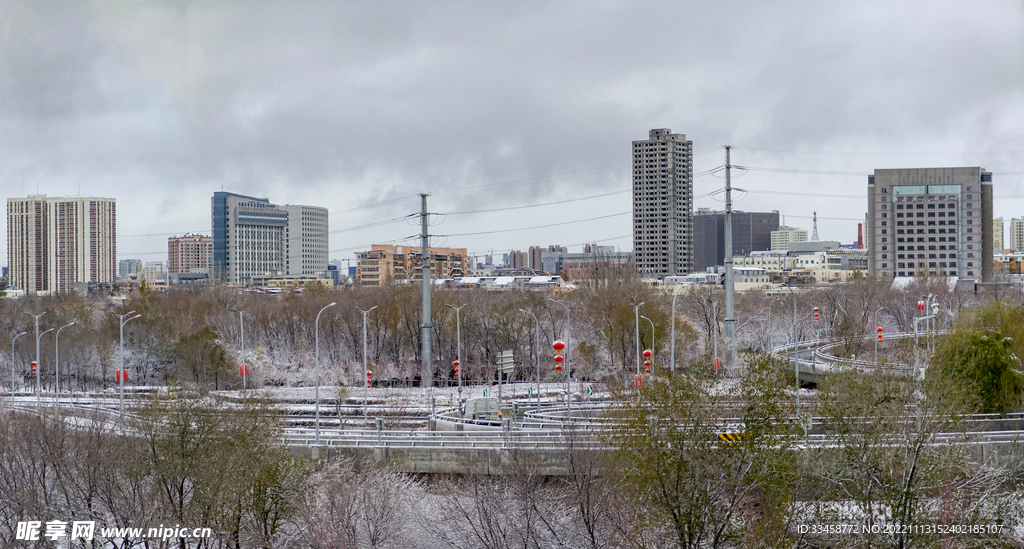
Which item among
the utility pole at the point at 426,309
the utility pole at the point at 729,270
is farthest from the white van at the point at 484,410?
the utility pole at the point at 729,270

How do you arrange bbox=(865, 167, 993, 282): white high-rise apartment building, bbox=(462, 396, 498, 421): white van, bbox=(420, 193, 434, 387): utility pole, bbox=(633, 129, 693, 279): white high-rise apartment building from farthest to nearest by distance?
1. bbox=(633, 129, 693, 279): white high-rise apartment building
2. bbox=(865, 167, 993, 282): white high-rise apartment building
3. bbox=(420, 193, 434, 387): utility pole
4. bbox=(462, 396, 498, 421): white van

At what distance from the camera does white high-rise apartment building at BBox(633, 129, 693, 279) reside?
193 metres

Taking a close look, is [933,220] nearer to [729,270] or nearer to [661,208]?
[661,208]

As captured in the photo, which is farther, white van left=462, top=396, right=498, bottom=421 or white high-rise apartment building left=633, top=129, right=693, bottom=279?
white high-rise apartment building left=633, top=129, right=693, bottom=279

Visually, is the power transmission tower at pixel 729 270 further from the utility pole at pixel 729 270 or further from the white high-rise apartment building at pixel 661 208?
the white high-rise apartment building at pixel 661 208

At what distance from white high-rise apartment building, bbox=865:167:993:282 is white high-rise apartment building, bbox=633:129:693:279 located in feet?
161

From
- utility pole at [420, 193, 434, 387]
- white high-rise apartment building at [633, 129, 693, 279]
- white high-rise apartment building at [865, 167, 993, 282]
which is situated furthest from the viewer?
white high-rise apartment building at [633, 129, 693, 279]

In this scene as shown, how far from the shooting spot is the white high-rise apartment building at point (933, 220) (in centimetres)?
14750

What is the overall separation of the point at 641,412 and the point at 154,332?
58.9 m

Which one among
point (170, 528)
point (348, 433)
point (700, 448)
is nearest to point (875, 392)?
point (700, 448)

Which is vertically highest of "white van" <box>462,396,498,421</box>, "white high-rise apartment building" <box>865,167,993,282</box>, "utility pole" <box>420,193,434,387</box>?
"white high-rise apartment building" <box>865,167,993,282</box>

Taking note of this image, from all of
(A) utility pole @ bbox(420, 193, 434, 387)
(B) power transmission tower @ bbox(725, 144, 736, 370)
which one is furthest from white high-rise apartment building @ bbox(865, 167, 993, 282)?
(A) utility pole @ bbox(420, 193, 434, 387)

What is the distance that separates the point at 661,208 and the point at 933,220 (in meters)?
59.1

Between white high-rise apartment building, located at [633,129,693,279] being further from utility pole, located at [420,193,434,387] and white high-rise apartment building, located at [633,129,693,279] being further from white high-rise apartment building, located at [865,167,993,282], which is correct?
utility pole, located at [420,193,434,387]
